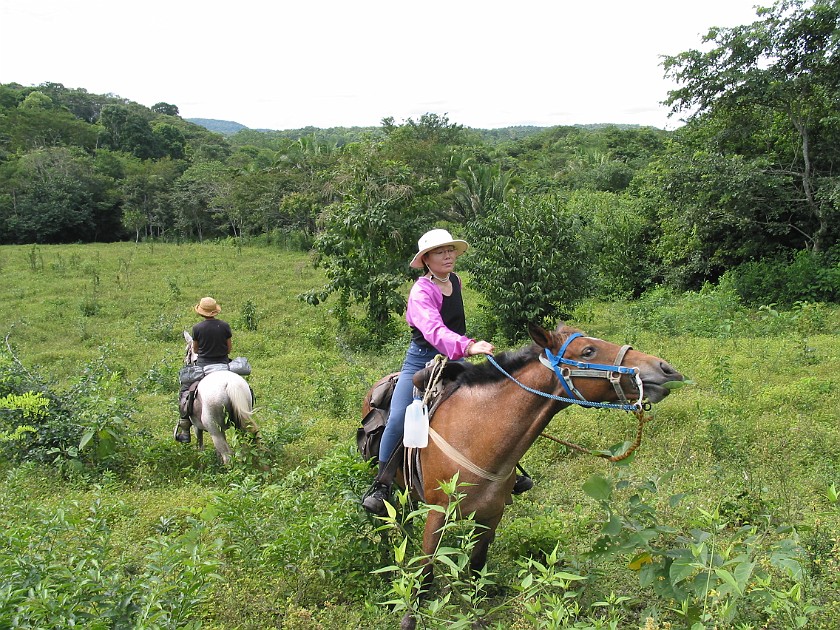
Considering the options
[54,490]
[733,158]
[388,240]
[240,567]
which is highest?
[733,158]

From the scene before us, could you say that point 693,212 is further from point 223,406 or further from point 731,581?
point 731,581

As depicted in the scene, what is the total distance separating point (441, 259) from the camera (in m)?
3.34

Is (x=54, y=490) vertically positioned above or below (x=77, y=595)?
below

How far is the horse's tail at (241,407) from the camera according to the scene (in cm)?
557

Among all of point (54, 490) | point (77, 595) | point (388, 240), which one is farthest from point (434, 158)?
point (77, 595)

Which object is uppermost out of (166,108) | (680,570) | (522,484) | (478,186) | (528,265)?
(166,108)

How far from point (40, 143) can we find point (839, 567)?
47.9 meters

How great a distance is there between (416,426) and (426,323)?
59cm

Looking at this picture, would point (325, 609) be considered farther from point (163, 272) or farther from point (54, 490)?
point (163, 272)

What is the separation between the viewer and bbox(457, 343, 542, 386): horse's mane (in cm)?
299

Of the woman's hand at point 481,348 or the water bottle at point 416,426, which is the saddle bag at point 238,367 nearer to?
the water bottle at point 416,426

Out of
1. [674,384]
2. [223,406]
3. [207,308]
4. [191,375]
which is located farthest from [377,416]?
[207,308]

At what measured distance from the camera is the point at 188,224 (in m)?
33.7

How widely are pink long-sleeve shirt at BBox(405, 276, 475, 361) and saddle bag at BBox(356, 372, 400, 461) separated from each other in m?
0.69
